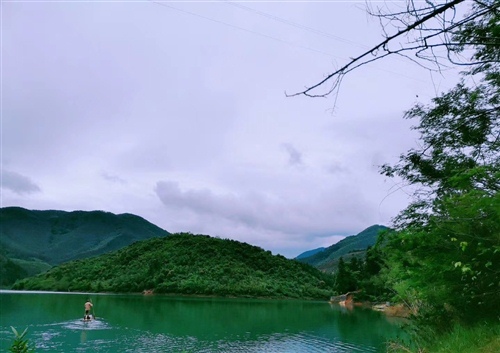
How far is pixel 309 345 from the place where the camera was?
25469mm

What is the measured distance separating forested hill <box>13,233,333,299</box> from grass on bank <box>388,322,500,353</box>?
6754cm

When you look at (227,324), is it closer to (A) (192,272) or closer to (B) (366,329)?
(B) (366,329)

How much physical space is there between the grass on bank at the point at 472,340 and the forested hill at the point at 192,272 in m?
67.5

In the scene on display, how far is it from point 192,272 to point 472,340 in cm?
7479

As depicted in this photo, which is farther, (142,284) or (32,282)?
Result: (32,282)

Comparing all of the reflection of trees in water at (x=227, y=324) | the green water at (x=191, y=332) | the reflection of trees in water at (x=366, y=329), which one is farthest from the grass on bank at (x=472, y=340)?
the reflection of trees in water at (x=227, y=324)

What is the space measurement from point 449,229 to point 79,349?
20.6m

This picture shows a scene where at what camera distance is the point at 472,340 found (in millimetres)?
6828

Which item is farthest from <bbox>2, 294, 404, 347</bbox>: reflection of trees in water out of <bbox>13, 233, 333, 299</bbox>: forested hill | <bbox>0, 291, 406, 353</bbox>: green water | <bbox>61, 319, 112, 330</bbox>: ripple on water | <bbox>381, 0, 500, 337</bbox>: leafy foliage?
<bbox>13, 233, 333, 299</bbox>: forested hill

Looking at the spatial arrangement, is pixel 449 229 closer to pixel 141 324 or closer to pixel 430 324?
pixel 430 324

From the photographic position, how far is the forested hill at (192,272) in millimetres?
74125

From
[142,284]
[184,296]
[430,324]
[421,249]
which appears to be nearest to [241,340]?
[430,324]

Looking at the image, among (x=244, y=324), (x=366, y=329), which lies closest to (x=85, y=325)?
(x=244, y=324)

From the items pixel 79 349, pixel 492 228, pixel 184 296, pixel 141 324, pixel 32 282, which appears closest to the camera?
pixel 492 228
